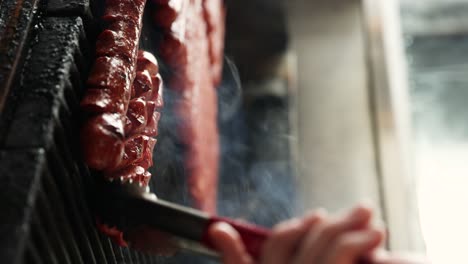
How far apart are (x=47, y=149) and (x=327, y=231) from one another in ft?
2.36

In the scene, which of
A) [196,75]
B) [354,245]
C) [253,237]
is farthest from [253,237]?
[196,75]

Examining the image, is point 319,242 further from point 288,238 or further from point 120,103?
point 120,103

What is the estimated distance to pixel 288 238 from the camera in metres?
1.33

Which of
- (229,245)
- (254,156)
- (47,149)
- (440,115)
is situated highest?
(47,149)

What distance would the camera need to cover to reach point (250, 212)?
4.38 m

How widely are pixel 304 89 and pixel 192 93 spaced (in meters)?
2.48

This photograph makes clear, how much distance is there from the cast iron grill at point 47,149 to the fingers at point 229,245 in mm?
423

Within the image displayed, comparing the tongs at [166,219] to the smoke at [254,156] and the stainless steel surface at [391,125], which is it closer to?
the smoke at [254,156]

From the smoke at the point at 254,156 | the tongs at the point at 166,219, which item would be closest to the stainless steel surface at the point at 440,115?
the smoke at the point at 254,156

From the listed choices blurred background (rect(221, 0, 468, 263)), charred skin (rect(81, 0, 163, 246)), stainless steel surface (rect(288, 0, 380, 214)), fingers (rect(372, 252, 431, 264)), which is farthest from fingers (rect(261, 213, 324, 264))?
stainless steel surface (rect(288, 0, 380, 214))

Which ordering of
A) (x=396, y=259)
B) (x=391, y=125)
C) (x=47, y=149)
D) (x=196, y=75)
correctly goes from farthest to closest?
(x=391, y=125) < (x=196, y=75) < (x=47, y=149) < (x=396, y=259)

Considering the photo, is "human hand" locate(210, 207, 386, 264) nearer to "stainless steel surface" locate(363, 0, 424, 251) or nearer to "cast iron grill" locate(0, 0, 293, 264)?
"cast iron grill" locate(0, 0, 293, 264)

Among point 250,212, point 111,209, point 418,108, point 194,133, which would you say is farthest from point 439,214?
Answer: point 111,209

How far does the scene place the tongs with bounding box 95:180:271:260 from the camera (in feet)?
4.68
